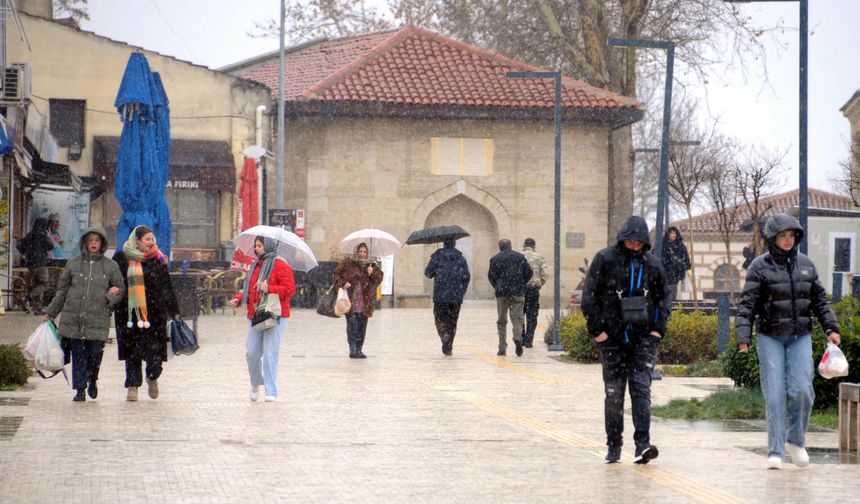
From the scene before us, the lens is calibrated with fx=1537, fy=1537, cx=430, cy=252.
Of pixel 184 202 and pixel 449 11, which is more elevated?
pixel 449 11

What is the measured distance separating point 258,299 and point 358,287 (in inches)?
227

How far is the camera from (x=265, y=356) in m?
14.8

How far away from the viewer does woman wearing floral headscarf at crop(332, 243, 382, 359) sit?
20297 mm

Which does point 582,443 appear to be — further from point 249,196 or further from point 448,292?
point 249,196

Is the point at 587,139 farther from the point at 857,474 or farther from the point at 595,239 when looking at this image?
the point at 857,474

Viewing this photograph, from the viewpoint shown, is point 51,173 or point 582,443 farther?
point 51,173

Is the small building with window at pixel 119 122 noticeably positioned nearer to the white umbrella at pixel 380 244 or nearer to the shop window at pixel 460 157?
the shop window at pixel 460 157

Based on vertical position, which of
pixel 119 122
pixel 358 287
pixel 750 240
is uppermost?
pixel 119 122

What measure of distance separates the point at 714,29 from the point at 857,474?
101 ft

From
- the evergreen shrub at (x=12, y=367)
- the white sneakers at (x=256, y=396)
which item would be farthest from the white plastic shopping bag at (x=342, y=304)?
the white sneakers at (x=256, y=396)

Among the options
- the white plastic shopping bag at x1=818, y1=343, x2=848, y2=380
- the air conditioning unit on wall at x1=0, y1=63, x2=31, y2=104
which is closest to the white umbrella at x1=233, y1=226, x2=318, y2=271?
the white plastic shopping bag at x1=818, y1=343, x2=848, y2=380

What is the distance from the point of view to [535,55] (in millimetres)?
41719

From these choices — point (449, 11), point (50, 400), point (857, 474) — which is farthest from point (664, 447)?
point (449, 11)

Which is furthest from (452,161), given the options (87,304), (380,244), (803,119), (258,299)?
(87,304)
